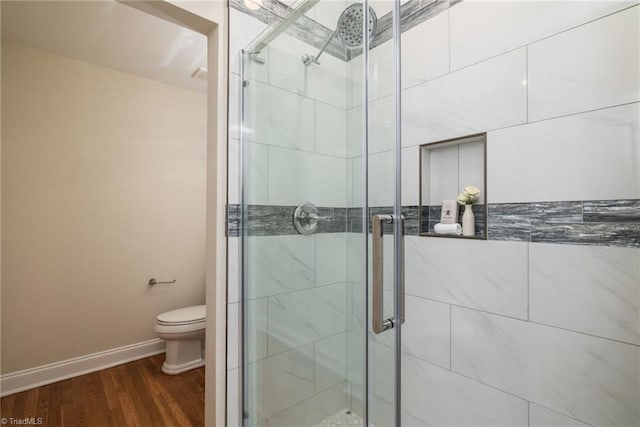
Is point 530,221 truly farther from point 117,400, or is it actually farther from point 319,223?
point 117,400

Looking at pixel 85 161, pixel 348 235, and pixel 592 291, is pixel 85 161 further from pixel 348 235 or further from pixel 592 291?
pixel 592 291

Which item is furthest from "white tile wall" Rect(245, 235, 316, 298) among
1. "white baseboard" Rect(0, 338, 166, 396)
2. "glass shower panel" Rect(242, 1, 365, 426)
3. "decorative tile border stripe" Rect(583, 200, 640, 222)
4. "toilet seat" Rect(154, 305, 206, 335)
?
"white baseboard" Rect(0, 338, 166, 396)


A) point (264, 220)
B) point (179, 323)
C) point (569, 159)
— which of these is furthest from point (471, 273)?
point (179, 323)

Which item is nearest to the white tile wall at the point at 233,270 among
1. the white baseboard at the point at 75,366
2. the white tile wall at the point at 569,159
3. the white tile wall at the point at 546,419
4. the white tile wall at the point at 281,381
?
the white tile wall at the point at 281,381

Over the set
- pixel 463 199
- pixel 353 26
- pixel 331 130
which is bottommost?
pixel 463 199

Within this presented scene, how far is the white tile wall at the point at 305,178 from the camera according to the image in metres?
1.04

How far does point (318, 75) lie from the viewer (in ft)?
3.65

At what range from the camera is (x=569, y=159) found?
1081 millimetres

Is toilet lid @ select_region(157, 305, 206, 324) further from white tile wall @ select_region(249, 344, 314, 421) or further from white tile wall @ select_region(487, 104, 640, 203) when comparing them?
white tile wall @ select_region(487, 104, 640, 203)

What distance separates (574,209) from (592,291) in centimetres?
28

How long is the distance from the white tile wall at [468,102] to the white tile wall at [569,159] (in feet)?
0.27

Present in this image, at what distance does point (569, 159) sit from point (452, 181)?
18.3 inches

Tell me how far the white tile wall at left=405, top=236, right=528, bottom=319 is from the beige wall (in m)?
2.17

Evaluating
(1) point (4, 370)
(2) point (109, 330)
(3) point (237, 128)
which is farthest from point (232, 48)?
(1) point (4, 370)
